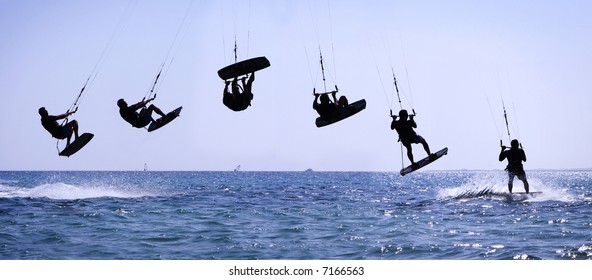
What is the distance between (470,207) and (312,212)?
254 inches

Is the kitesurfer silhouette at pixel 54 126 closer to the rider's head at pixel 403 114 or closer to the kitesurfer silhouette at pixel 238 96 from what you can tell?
the kitesurfer silhouette at pixel 238 96

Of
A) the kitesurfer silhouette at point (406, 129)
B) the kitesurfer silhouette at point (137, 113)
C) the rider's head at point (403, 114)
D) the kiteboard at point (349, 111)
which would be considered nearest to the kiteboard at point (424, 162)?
the kitesurfer silhouette at point (406, 129)

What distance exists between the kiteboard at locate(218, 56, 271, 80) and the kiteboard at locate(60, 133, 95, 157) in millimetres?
4563

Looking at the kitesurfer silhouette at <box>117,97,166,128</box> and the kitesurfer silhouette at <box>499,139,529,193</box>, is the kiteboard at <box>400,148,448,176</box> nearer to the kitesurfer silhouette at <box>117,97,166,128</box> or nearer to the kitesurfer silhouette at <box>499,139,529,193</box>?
the kitesurfer silhouette at <box>499,139,529,193</box>

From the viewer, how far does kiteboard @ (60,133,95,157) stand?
18266 millimetres

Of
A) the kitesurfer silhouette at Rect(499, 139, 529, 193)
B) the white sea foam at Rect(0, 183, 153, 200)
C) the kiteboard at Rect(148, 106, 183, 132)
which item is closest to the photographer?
the kiteboard at Rect(148, 106, 183, 132)

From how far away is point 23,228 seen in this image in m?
18.7

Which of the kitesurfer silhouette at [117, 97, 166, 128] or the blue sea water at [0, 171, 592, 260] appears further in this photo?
the kitesurfer silhouette at [117, 97, 166, 128]

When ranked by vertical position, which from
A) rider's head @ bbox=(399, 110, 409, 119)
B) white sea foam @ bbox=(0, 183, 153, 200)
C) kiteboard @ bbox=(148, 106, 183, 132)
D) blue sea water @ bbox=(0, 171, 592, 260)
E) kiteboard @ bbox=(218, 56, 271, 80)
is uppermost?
kiteboard @ bbox=(218, 56, 271, 80)

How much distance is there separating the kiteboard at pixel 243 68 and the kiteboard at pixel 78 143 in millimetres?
4563

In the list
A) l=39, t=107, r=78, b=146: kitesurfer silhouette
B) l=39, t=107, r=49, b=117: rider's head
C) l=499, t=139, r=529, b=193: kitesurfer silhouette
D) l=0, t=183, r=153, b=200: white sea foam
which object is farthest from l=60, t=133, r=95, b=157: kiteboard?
l=0, t=183, r=153, b=200: white sea foam

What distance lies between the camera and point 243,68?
1708cm

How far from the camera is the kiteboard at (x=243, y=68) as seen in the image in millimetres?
16781
